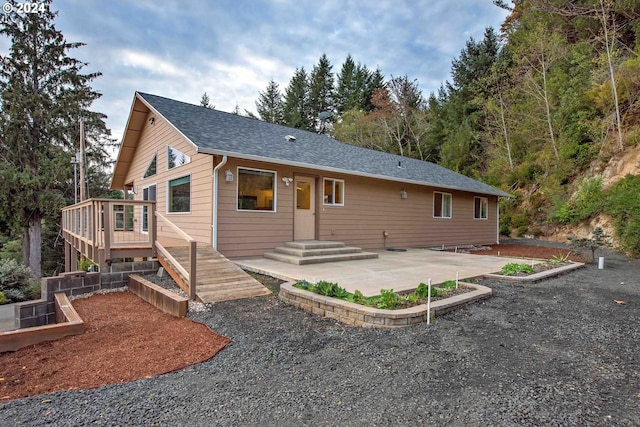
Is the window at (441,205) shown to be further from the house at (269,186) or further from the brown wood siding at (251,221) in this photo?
the brown wood siding at (251,221)

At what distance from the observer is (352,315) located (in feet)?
12.2

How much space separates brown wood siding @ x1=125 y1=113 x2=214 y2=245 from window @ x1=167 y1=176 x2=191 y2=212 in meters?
0.13

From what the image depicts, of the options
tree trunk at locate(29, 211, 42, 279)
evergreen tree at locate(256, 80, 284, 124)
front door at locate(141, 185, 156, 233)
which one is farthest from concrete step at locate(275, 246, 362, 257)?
evergreen tree at locate(256, 80, 284, 124)

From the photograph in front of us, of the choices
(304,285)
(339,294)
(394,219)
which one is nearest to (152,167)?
(394,219)

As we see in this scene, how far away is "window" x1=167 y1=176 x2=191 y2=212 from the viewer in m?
8.12

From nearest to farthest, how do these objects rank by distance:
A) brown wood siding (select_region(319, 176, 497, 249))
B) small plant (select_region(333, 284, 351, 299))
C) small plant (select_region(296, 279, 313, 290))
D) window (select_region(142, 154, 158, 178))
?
1. small plant (select_region(333, 284, 351, 299))
2. small plant (select_region(296, 279, 313, 290))
3. brown wood siding (select_region(319, 176, 497, 249))
4. window (select_region(142, 154, 158, 178))

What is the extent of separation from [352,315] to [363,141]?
2146cm

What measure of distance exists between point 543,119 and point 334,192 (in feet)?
42.7

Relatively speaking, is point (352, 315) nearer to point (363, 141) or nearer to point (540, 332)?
point (540, 332)

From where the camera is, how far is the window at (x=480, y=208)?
13.7 metres

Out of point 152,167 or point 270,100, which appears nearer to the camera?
point 152,167

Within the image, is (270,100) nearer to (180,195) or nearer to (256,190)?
(180,195)

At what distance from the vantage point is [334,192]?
919 centimetres

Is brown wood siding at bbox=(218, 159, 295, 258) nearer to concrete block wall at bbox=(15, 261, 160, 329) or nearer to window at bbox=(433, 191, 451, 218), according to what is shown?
concrete block wall at bbox=(15, 261, 160, 329)
